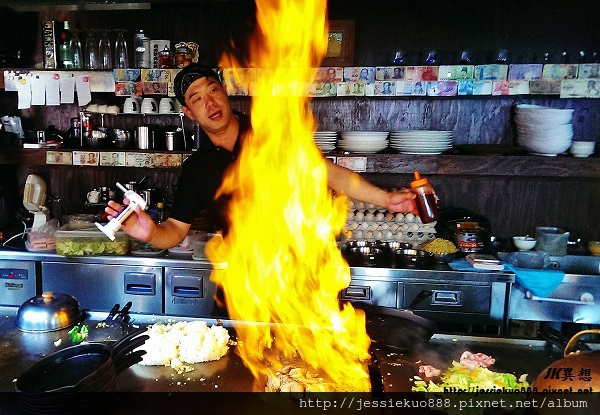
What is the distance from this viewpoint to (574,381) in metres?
1.52

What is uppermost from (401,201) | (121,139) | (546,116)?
(546,116)

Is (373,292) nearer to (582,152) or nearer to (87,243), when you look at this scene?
(582,152)

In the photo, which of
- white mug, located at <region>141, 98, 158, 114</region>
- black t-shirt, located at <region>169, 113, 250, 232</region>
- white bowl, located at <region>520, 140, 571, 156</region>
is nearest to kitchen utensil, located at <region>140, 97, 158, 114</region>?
white mug, located at <region>141, 98, 158, 114</region>

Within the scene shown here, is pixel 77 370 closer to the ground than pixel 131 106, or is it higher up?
closer to the ground

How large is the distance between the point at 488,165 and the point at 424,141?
0.57m

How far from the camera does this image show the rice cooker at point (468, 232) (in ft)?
13.6

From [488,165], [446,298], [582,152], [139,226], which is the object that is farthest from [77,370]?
[582,152]

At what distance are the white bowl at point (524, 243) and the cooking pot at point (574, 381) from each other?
9.30 ft

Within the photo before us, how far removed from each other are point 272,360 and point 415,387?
0.64 metres

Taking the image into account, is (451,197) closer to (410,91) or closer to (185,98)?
(410,91)

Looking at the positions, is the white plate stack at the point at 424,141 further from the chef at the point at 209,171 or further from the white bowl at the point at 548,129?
the chef at the point at 209,171

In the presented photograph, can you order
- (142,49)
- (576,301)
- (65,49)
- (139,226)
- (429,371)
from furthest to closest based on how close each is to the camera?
1. (65,49)
2. (142,49)
3. (576,301)
4. (139,226)
5. (429,371)

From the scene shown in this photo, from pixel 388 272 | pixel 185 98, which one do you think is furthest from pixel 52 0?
pixel 388 272

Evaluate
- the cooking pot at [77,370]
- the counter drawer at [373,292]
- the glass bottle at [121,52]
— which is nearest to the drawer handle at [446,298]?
the counter drawer at [373,292]
